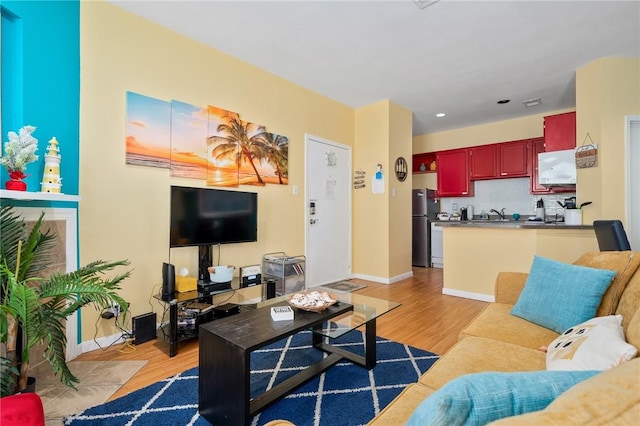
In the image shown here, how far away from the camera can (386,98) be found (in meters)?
4.34

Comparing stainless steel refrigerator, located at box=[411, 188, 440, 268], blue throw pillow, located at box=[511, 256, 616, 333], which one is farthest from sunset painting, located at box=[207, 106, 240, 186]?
stainless steel refrigerator, located at box=[411, 188, 440, 268]

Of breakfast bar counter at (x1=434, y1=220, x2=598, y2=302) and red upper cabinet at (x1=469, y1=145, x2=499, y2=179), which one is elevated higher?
red upper cabinet at (x1=469, y1=145, x2=499, y2=179)

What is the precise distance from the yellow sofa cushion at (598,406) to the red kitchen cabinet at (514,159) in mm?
5541

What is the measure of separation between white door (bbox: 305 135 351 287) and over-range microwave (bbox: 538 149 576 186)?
2.66m

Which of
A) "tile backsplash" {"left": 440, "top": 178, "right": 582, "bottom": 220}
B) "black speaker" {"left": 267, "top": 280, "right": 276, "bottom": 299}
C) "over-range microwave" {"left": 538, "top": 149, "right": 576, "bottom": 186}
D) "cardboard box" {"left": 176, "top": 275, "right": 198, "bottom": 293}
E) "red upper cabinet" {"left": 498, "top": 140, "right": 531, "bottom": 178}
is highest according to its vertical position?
"red upper cabinet" {"left": 498, "top": 140, "right": 531, "bottom": 178}

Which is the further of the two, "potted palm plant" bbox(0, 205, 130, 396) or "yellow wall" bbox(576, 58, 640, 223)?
"yellow wall" bbox(576, 58, 640, 223)

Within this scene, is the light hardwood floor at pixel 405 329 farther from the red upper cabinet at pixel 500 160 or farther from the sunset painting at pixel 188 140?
the red upper cabinet at pixel 500 160

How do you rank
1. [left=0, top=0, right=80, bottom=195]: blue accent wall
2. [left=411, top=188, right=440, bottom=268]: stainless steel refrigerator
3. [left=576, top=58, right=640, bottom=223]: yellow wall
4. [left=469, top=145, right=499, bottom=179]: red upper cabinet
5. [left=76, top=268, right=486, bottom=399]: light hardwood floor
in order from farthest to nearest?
[left=411, top=188, right=440, bottom=268]: stainless steel refrigerator, [left=469, top=145, right=499, bottom=179]: red upper cabinet, [left=576, top=58, right=640, bottom=223]: yellow wall, [left=76, top=268, right=486, bottom=399]: light hardwood floor, [left=0, top=0, right=80, bottom=195]: blue accent wall

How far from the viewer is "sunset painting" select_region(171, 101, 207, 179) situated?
2740 mm

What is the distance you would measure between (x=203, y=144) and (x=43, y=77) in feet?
3.88

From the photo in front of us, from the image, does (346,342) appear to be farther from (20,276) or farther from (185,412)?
(20,276)

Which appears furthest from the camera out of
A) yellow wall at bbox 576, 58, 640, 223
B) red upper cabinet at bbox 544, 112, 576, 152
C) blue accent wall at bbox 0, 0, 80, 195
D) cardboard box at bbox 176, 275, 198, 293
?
red upper cabinet at bbox 544, 112, 576, 152

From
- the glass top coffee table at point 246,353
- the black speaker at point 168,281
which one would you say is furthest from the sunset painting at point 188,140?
the glass top coffee table at point 246,353

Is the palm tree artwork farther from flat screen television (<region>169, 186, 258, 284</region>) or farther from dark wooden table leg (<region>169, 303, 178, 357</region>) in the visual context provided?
dark wooden table leg (<region>169, 303, 178, 357</region>)
